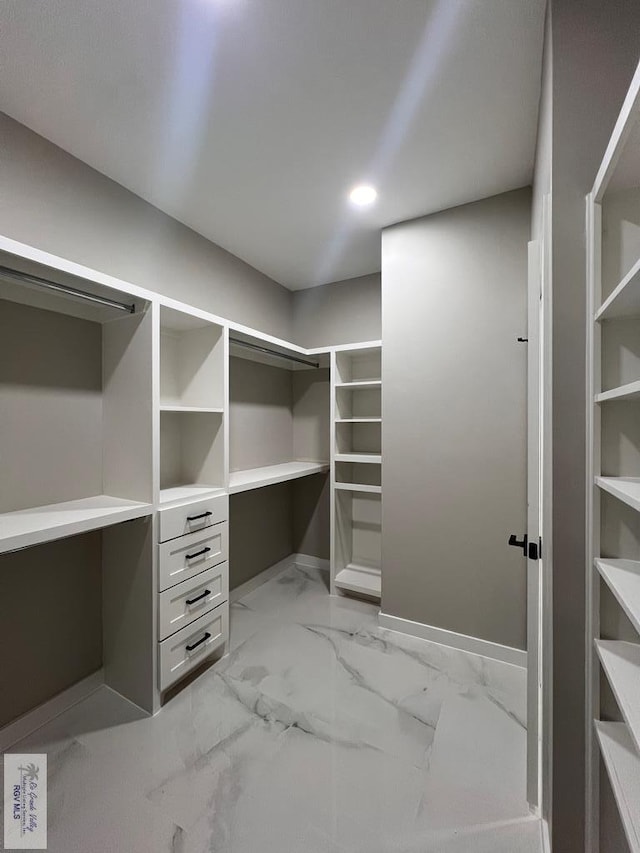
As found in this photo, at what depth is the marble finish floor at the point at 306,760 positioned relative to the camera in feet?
3.88

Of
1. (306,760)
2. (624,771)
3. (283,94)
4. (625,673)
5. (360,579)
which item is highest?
(283,94)

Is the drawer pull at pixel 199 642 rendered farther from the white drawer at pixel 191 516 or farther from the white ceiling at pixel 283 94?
the white ceiling at pixel 283 94

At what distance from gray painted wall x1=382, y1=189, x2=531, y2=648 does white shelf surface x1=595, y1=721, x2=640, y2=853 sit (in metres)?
1.24

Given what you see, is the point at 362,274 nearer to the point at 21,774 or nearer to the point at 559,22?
the point at 559,22

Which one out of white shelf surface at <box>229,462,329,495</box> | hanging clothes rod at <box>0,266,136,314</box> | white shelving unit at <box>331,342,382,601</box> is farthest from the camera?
white shelving unit at <box>331,342,382,601</box>

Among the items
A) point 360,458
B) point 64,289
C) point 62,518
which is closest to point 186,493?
point 62,518

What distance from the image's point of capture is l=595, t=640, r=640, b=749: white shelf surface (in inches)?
25.6

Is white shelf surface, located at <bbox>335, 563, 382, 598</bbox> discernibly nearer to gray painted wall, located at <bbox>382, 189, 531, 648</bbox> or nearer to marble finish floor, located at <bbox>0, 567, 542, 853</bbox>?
gray painted wall, located at <bbox>382, 189, 531, 648</bbox>

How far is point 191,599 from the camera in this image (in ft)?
6.01

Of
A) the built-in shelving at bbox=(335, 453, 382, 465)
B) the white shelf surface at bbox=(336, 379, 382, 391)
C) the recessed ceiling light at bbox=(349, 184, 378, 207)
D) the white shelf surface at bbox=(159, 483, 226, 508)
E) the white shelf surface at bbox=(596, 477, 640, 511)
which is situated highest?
the recessed ceiling light at bbox=(349, 184, 378, 207)

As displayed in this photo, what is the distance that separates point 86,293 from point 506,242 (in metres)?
2.14

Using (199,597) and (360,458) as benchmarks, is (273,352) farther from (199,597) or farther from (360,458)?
(199,597)

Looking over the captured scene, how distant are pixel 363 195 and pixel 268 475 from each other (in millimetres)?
1863

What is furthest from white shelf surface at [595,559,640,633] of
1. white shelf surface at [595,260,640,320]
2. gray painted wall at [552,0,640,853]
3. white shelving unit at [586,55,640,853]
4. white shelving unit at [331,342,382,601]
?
white shelving unit at [331,342,382,601]
